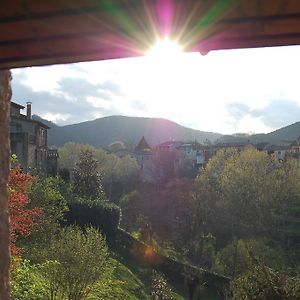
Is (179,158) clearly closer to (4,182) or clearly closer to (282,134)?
(4,182)

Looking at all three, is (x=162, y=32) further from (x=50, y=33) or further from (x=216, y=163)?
(x=216, y=163)

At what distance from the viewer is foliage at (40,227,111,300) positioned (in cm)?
1914

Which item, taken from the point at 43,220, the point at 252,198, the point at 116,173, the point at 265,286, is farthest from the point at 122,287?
the point at 116,173

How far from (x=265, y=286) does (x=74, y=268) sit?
27.7 ft

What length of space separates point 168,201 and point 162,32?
51.3m

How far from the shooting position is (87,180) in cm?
4797

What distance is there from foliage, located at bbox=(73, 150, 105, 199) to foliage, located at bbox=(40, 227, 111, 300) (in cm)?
2522

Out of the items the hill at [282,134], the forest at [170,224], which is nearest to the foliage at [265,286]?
the forest at [170,224]

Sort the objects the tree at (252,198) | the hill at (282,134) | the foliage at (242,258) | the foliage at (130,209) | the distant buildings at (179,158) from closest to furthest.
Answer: the foliage at (242,258), the tree at (252,198), the foliage at (130,209), the distant buildings at (179,158), the hill at (282,134)

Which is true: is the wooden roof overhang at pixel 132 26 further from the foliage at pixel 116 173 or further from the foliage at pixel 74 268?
the foliage at pixel 116 173

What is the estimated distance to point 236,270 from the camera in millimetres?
33438

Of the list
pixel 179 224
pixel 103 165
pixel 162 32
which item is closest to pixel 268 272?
pixel 162 32

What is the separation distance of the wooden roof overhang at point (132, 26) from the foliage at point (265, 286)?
12431 millimetres

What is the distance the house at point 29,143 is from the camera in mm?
41750
